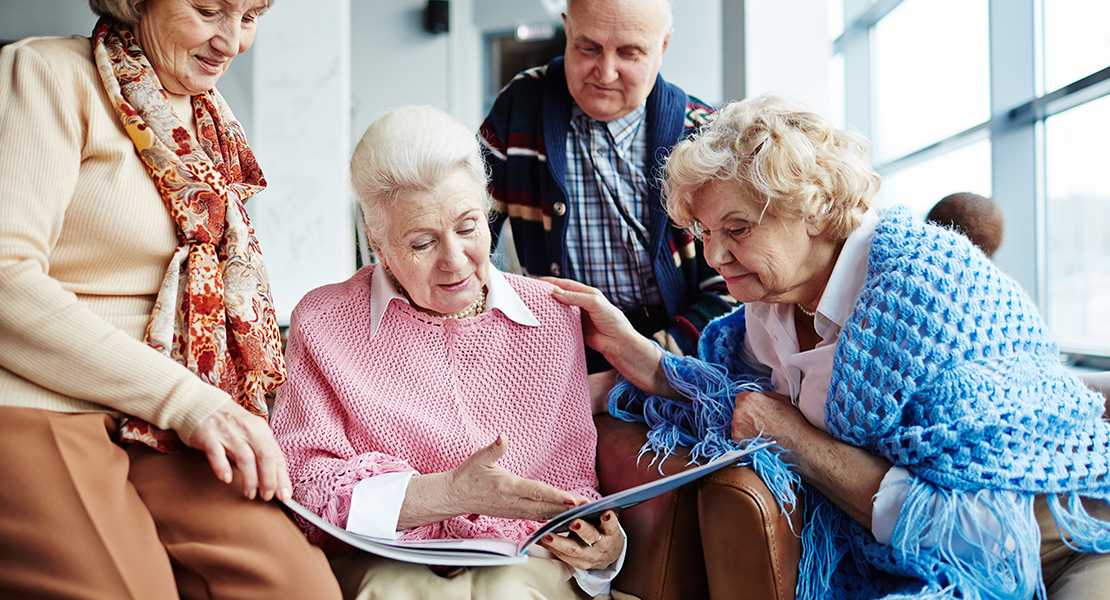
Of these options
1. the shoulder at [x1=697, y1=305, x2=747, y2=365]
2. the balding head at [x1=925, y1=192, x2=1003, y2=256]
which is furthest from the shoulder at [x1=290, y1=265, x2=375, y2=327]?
the balding head at [x1=925, y1=192, x2=1003, y2=256]

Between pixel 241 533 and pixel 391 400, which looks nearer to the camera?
pixel 241 533

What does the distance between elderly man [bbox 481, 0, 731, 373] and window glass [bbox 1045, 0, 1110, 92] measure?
233cm

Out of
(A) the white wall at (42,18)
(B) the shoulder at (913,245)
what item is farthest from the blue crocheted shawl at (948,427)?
(A) the white wall at (42,18)

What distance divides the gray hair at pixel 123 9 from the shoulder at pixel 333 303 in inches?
23.5

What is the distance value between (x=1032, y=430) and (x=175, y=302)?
1392 millimetres

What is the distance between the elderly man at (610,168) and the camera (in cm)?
188

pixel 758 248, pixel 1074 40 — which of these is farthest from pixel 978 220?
pixel 1074 40

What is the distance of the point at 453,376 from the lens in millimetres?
1504

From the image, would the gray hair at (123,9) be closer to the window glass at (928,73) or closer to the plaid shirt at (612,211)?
the plaid shirt at (612,211)

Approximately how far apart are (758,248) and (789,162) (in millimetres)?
169

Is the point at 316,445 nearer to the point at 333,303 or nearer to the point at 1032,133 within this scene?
the point at 333,303

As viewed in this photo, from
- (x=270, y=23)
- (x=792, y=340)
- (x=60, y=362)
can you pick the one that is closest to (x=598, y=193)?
(x=792, y=340)

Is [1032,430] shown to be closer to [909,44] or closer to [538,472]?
[538,472]

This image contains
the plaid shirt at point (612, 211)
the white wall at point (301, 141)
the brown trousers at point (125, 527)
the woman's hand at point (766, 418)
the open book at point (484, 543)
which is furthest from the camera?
the white wall at point (301, 141)
